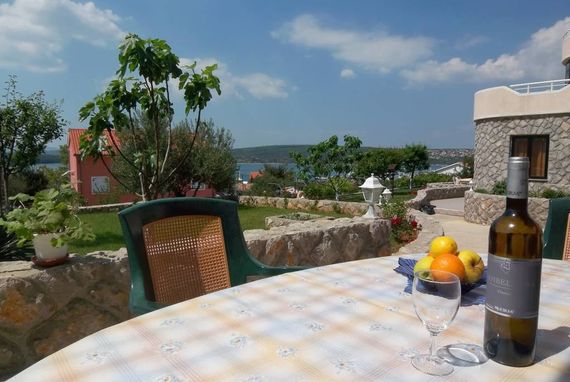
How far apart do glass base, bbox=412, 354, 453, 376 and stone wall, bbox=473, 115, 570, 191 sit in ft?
33.0

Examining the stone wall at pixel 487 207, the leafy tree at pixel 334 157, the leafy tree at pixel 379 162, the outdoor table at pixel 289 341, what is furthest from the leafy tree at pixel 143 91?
the leafy tree at pixel 379 162

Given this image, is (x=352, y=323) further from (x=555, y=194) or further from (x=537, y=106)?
(x=537, y=106)

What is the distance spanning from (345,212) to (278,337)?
10.3m

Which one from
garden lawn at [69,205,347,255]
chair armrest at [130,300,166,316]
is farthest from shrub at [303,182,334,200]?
chair armrest at [130,300,166,316]

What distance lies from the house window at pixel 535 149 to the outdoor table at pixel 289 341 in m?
11.3

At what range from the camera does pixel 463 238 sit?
7855 millimetres

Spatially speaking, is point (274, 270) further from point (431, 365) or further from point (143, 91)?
point (143, 91)

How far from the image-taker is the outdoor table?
34.1 inches

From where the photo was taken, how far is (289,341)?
1025 millimetres

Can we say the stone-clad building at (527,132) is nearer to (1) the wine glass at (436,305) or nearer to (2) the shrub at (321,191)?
(2) the shrub at (321,191)

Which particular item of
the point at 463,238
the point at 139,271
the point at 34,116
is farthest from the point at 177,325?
the point at 34,116

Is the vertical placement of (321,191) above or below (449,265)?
below

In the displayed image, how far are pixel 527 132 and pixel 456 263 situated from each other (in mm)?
11655

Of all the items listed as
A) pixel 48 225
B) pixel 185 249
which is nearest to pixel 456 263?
pixel 185 249
